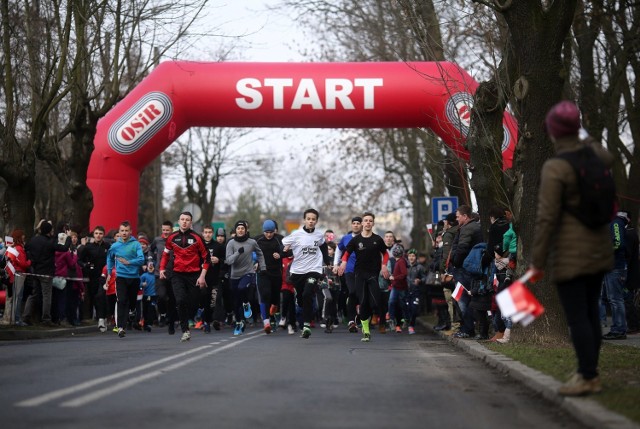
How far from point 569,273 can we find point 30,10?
17.8 meters

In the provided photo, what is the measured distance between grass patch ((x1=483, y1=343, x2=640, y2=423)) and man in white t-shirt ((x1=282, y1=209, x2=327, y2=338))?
5208mm

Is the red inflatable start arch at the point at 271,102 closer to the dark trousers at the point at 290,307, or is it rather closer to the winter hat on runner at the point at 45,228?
the winter hat on runner at the point at 45,228

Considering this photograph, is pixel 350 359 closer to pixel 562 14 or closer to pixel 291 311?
pixel 562 14

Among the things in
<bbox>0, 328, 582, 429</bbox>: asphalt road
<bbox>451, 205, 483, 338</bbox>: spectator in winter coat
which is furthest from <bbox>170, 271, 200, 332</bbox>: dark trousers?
<bbox>451, 205, 483, 338</bbox>: spectator in winter coat

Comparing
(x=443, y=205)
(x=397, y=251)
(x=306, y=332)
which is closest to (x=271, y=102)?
(x=397, y=251)

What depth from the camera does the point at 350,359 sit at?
12914 mm

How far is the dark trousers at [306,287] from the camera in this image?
19048 mm

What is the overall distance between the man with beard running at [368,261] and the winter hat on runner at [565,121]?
9264 mm

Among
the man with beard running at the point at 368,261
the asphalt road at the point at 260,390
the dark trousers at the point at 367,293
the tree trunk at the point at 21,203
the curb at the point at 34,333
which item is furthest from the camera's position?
the tree trunk at the point at 21,203

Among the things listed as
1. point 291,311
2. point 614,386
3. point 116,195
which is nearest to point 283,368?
point 614,386

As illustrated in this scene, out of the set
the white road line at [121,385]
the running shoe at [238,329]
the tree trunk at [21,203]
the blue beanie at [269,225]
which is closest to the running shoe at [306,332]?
the running shoe at [238,329]

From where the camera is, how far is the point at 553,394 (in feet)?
28.7

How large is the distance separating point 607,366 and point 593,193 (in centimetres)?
317

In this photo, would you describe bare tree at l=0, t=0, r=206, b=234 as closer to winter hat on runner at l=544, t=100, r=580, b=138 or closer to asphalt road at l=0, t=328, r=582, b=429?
asphalt road at l=0, t=328, r=582, b=429
